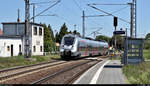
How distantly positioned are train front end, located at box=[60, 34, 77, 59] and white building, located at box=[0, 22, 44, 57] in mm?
10093

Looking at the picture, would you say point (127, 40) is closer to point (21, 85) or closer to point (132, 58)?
point (132, 58)

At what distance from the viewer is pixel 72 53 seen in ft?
114

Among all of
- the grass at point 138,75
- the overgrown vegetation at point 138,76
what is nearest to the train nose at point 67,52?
the grass at point 138,75

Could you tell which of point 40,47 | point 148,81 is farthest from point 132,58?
point 40,47

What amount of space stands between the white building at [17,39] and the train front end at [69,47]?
33.1 feet

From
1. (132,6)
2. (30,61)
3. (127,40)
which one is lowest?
(30,61)

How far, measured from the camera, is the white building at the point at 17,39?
136 ft

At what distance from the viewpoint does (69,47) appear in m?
35.0

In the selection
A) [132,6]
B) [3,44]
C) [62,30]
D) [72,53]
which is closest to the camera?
[132,6]

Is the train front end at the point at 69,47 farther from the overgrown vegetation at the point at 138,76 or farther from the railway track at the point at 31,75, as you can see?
the overgrown vegetation at the point at 138,76

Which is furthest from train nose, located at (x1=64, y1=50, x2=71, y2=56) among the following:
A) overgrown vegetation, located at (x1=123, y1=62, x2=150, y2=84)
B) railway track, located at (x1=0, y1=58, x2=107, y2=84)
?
overgrown vegetation, located at (x1=123, y1=62, x2=150, y2=84)

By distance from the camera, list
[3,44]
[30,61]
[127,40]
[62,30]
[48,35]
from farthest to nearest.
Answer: [62,30] < [48,35] < [3,44] < [30,61] < [127,40]

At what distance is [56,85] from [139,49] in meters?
10.5

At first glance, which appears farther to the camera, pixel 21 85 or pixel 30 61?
pixel 30 61
